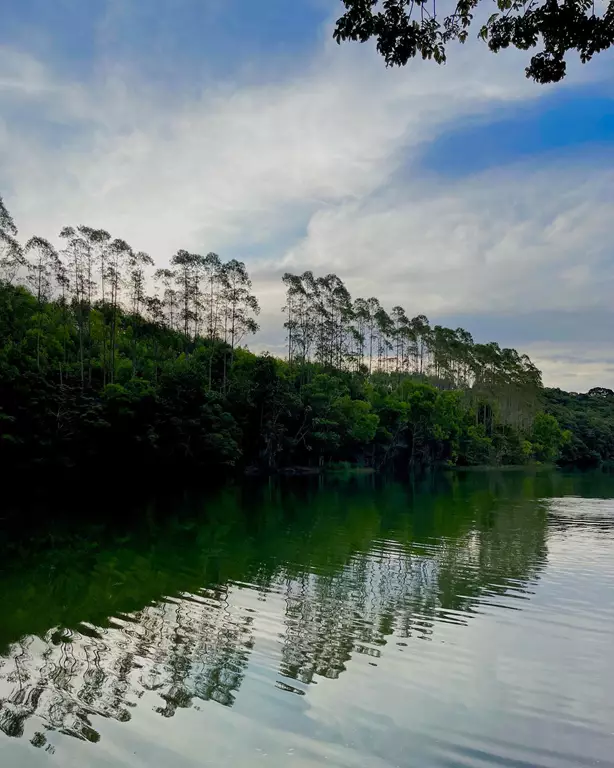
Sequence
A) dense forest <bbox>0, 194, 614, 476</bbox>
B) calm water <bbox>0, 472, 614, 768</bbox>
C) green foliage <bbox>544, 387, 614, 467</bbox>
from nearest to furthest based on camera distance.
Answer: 1. calm water <bbox>0, 472, 614, 768</bbox>
2. dense forest <bbox>0, 194, 614, 476</bbox>
3. green foliage <bbox>544, 387, 614, 467</bbox>

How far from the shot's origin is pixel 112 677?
20.5ft

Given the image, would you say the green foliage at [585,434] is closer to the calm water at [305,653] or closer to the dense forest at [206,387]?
the dense forest at [206,387]

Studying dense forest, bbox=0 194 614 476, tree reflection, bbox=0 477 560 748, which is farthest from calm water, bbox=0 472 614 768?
dense forest, bbox=0 194 614 476

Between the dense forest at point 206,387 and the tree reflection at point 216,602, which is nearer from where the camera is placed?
the tree reflection at point 216,602

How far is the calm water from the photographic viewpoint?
4980 millimetres

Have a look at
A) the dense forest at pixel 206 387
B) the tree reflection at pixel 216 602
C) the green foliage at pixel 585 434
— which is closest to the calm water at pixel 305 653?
the tree reflection at pixel 216 602

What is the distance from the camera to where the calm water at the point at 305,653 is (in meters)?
4.98

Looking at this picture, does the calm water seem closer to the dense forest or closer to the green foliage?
the dense forest

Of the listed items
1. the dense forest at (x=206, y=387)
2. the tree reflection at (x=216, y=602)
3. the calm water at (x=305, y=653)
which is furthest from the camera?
the dense forest at (x=206, y=387)

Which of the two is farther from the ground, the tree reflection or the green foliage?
the green foliage

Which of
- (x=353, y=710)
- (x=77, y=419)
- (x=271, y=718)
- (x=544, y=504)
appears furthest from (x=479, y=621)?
(x=77, y=419)

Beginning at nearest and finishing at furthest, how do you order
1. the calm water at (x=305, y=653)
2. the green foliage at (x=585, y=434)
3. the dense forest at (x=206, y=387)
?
the calm water at (x=305, y=653) → the dense forest at (x=206, y=387) → the green foliage at (x=585, y=434)

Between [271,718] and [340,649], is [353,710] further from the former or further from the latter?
[340,649]

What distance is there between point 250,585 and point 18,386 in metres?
19.7
